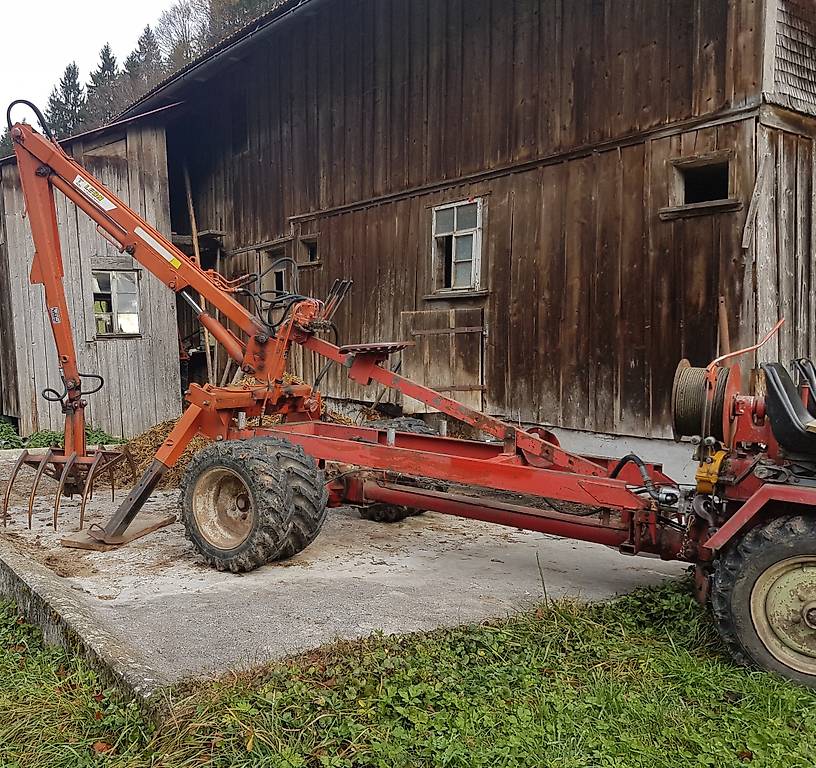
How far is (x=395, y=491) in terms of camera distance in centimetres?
550

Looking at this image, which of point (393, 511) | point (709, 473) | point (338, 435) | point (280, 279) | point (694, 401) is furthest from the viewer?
point (280, 279)

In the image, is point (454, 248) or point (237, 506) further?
point (454, 248)

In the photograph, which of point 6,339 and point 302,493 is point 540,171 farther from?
point 6,339

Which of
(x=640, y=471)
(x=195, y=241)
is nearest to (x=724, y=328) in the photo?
(x=640, y=471)

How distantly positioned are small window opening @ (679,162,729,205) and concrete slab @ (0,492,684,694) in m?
3.94

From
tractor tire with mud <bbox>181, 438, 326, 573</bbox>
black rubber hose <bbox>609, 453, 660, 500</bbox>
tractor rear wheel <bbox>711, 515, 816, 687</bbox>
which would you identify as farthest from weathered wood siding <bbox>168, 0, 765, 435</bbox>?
tractor tire with mud <bbox>181, 438, 326, 573</bbox>

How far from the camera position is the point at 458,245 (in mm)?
9844

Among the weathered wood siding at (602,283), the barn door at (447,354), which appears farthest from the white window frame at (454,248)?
the barn door at (447,354)

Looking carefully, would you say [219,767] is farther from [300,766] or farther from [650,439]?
[650,439]

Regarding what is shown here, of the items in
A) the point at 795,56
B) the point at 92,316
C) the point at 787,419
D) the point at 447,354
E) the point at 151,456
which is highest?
the point at 795,56

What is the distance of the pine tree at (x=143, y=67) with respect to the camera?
42281 millimetres

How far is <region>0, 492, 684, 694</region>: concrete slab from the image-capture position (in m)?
3.93

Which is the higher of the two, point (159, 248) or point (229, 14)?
point (229, 14)

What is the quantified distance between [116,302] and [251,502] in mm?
9439
